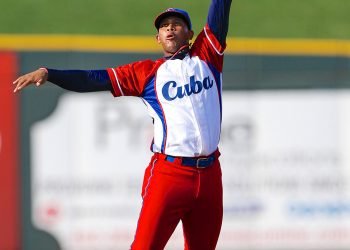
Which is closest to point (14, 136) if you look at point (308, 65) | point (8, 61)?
point (8, 61)

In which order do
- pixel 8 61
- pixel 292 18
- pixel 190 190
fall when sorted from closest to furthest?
pixel 190 190 → pixel 8 61 → pixel 292 18

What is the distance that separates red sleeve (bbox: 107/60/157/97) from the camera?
15.3ft

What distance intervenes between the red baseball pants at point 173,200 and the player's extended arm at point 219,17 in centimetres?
67

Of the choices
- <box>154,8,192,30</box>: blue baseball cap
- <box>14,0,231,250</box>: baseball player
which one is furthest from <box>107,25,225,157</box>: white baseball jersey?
<box>154,8,192,30</box>: blue baseball cap

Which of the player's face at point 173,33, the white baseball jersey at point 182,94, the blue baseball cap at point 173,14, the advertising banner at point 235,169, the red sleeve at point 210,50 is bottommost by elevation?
the advertising banner at point 235,169

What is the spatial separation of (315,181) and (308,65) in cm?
106

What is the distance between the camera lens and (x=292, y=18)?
9.73 meters

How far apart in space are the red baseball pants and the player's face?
1.85 ft

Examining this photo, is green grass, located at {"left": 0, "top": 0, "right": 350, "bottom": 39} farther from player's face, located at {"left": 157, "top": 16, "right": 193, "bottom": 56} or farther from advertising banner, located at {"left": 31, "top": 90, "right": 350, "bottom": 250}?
player's face, located at {"left": 157, "top": 16, "right": 193, "bottom": 56}

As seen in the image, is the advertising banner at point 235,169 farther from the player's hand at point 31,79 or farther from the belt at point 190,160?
the player's hand at point 31,79

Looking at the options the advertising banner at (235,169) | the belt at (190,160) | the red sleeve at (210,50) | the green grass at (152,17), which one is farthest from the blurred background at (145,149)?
the belt at (190,160)

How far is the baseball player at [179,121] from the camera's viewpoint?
181 inches

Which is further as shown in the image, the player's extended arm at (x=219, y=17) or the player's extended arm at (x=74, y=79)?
the player's extended arm at (x=219, y=17)

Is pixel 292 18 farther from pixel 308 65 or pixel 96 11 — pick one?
pixel 96 11
